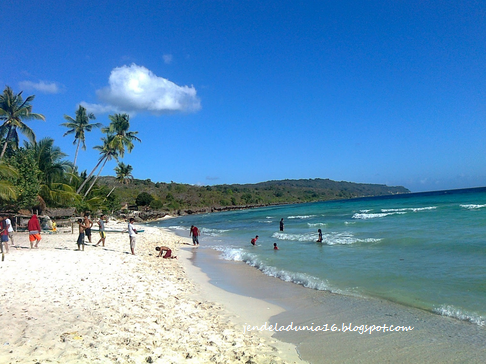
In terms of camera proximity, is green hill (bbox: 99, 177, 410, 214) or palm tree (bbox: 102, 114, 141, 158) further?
green hill (bbox: 99, 177, 410, 214)

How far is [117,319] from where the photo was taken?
6.26m

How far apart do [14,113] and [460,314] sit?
1217 inches

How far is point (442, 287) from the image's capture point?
347 inches

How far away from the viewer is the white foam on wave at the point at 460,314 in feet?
21.4

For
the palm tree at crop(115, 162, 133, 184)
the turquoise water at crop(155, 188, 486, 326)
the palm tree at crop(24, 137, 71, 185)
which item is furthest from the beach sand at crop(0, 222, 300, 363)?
the palm tree at crop(115, 162, 133, 184)

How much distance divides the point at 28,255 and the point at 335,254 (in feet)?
40.7

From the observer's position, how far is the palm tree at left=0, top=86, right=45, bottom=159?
25.5 m

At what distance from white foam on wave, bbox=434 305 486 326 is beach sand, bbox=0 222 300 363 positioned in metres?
3.63

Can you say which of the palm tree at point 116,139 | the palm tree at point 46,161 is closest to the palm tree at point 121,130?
the palm tree at point 116,139

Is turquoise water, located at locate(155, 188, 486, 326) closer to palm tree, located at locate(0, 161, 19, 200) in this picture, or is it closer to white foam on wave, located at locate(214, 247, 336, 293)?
white foam on wave, located at locate(214, 247, 336, 293)

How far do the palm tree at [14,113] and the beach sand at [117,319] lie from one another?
798 inches

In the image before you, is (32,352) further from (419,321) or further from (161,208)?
(161,208)

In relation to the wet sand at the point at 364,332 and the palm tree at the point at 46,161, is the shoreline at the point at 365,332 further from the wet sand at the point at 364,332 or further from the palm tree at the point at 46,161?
the palm tree at the point at 46,161

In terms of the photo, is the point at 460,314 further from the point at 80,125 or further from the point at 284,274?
the point at 80,125
